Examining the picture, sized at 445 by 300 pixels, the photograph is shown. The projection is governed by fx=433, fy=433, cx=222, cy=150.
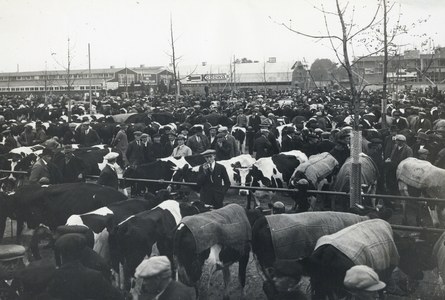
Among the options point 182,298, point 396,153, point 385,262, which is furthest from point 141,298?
point 396,153

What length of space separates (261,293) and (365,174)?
4502 millimetres

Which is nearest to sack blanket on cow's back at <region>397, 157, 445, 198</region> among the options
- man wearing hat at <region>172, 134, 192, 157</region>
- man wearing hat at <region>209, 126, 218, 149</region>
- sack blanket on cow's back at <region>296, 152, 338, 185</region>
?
sack blanket on cow's back at <region>296, 152, 338, 185</region>

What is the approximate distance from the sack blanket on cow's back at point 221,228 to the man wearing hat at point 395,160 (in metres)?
5.36

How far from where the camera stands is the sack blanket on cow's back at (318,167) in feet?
32.3

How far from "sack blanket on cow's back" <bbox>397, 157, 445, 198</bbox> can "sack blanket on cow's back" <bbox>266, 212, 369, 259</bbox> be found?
3.32 m

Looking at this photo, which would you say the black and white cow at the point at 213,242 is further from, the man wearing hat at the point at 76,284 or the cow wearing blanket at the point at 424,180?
the cow wearing blanket at the point at 424,180

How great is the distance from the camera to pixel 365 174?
31.6ft

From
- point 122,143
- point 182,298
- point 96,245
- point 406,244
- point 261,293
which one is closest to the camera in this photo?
point 182,298

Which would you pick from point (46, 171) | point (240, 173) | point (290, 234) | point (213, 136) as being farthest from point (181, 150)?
point (290, 234)

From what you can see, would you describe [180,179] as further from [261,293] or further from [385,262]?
[385,262]

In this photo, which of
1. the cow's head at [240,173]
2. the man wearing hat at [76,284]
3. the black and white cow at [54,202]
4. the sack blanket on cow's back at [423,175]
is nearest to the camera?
the man wearing hat at [76,284]

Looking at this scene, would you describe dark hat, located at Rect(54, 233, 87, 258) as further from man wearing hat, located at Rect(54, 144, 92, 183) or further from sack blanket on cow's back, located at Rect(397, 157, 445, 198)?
sack blanket on cow's back, located at Rect(397, 157, 445, 198)

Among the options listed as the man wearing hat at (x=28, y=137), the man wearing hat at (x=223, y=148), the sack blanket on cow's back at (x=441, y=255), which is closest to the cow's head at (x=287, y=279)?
the sack blanket on cow's back at (x=441, y=255)

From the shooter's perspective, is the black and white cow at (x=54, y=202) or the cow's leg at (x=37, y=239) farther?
the black and white cow at (x=54, y=202)
